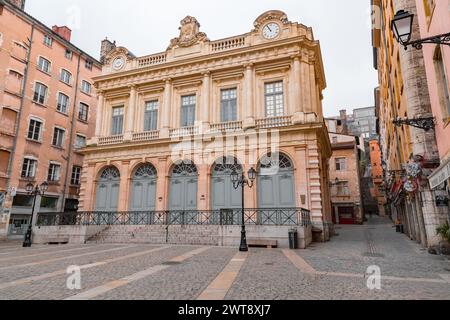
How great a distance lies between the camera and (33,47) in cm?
2534

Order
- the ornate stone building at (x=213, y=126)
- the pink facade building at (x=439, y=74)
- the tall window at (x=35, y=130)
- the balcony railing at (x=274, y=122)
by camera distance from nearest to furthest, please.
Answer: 1. the pink facade building at (x=439, y=74)
2. the ornate stone building at (x=213, y=126)
3. the balcony railing at (x=274, y=122)
4. the tall window at (x=35, y=130)

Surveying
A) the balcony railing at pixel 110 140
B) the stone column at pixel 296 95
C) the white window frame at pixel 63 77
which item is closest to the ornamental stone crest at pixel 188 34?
the stone column at pixel 296 95

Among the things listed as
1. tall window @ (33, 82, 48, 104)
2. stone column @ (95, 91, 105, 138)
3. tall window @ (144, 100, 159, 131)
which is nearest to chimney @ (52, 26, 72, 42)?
tall window @ (33, 82, 48, 104)

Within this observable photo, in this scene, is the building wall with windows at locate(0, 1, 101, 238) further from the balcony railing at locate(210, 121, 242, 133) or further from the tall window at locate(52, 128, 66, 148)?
the balcony railing at locate(210, 121, 242, 133)

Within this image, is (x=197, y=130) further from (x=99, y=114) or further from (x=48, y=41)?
(x=48, y=41)

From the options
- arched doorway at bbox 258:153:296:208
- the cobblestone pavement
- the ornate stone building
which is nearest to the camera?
the cobblestone pavement

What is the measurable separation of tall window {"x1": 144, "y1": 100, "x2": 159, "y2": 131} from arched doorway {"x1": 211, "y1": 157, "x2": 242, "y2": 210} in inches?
247

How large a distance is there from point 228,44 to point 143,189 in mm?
11781

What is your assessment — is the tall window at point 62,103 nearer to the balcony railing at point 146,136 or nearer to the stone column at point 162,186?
the balcony railing at point 146,136

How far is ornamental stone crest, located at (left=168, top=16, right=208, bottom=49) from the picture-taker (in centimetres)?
A: 2195

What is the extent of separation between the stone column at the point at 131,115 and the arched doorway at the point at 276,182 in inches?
395

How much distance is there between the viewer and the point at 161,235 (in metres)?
16.0

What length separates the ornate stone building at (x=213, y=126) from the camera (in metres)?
17.6

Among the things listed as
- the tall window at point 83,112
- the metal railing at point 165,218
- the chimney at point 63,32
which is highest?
the chimney at point 63,32
